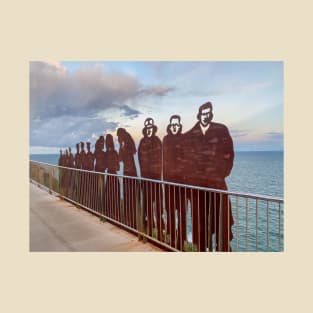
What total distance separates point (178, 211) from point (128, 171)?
123 centimetres

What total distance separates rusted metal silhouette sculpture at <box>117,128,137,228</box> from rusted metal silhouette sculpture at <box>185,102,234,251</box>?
1158 mm

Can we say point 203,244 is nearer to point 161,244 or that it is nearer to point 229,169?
point 161,244

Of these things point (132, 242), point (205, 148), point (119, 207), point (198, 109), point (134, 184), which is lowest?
point (132, 242)

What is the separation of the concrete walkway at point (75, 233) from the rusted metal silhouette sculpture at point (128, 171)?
0.28 metres

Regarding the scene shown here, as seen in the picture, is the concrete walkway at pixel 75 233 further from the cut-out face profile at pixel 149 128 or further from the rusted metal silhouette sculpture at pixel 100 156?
the cut-out face profile at pixel 149 128

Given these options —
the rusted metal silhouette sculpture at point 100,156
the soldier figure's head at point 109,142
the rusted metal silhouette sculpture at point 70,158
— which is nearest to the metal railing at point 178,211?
the rusted metal silhouette sculpture at point 100,156

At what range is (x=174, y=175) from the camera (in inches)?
130

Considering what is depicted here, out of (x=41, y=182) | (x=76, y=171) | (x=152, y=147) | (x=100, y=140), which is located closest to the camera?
(x=152, y=147)

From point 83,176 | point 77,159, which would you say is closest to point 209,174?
point 83,176

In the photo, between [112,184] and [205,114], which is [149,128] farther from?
[112,184]

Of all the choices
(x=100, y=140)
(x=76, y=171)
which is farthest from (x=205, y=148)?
(x=76, y=171)

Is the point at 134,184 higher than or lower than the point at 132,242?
higher

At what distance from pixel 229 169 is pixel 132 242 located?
1788 mm

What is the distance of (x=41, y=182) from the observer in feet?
27.5
